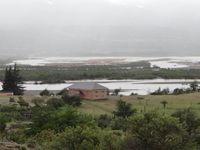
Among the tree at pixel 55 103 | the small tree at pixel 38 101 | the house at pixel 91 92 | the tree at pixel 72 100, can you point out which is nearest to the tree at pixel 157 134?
the tree at pixel 55 103

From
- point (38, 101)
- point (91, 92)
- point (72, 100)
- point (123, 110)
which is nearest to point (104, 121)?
point (123, 110)

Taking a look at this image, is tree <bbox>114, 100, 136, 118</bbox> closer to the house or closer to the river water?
the house

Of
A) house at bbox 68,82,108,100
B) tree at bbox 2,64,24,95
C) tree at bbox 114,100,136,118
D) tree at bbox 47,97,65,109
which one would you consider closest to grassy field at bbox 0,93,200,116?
house at bbox 68,82,108,100

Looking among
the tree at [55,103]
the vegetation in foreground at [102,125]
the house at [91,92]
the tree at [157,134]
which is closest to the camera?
the tree at [157,134]

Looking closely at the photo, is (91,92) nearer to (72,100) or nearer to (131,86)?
(72,100)

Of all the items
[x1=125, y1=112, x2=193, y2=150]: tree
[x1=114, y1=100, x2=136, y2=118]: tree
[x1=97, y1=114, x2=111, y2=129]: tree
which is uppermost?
[x1=125, y1=112, x2=193, y2=150]: tree

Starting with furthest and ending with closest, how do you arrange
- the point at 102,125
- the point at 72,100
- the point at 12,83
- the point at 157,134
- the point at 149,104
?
the point at 12,83 < the point at 149,104 < the point at 72,100 < the point at 102,125 < the point at 157,134

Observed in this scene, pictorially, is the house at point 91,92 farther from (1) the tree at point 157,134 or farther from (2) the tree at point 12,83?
(1) the tree at point 157,134
